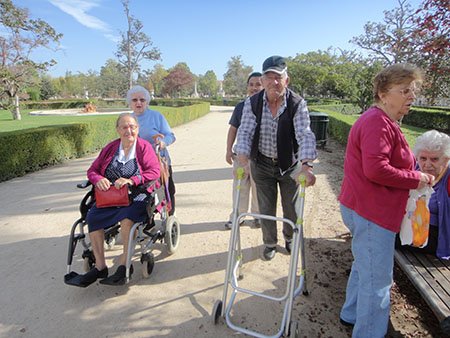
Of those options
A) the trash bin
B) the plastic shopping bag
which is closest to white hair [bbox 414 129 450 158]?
the plastic shopping bag

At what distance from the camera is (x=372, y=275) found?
196 centimetres

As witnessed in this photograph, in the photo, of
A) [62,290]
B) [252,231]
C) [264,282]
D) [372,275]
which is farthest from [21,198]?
[372,275]

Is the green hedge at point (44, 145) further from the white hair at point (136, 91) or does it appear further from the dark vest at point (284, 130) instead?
the dark vest at point (284, 130)

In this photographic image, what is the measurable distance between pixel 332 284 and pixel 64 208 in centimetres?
439

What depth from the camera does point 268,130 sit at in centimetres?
292

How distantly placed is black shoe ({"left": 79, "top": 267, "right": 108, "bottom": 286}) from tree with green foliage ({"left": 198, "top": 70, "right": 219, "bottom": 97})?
85.4 m

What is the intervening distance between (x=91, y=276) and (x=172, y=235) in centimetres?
113

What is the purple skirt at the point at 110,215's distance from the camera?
2939 millimetres

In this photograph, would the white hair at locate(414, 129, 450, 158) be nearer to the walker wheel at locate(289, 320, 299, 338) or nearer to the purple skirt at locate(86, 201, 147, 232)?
the walker wheel at locate(289, 320, 299, 338)

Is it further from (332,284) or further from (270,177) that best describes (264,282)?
(270,177)

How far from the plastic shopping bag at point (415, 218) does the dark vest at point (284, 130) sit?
1.15 m

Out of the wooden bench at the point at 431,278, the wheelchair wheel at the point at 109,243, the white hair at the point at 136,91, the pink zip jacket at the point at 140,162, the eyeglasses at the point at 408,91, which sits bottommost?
the wheelchair wheel at the point at 109,243

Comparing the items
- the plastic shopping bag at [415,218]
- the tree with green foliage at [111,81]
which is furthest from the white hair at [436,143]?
the tree with green foliage at [111,81]

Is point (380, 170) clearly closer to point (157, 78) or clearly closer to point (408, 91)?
point (408, 91)
